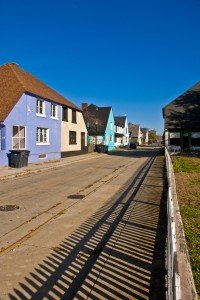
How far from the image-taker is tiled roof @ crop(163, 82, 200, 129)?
38750mm

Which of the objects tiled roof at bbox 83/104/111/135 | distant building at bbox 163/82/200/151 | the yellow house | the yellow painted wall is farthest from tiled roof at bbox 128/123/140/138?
the yellow painted wall

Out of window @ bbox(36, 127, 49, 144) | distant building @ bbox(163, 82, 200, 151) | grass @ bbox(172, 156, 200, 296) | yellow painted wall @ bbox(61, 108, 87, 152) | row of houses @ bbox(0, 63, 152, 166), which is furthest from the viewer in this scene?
distant building @ bbox(163, 82, 200, 151)

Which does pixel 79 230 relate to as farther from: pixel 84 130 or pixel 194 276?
pixel 84 130

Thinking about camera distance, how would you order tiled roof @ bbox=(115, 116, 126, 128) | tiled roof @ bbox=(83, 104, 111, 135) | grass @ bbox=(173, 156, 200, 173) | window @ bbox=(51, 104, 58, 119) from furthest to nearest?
1. tiled roof @ bbox=(115, 116, 126, 128)
2. tiled roof @ bbox=(83, 104, 111, 135)
3. window @ bbox=(51, 104, 58, 119)
4. grass @ bbox=(173, 156, 200, 173)

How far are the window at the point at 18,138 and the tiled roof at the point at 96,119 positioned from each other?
31.7m

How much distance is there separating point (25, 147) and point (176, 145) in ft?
69.8

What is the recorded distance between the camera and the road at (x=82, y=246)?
4.87 meters

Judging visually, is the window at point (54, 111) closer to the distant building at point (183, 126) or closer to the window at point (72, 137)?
the window at point (72, 137)

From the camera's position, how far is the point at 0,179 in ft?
54.5

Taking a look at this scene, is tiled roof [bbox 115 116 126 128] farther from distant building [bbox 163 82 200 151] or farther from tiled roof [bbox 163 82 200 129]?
distant building [bbox 163 82 200 151]

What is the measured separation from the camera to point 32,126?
25.8 m

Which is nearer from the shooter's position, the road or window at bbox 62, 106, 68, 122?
the road

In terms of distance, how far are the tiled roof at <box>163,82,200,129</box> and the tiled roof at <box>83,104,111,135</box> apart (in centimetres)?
1742

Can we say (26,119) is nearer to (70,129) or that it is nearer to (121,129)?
(70,129)
